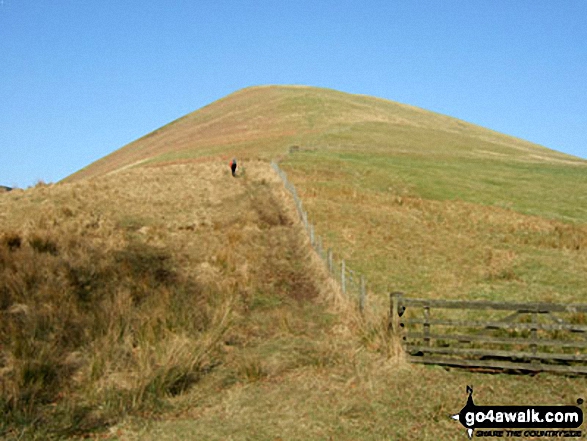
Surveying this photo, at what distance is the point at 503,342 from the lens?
11539mm

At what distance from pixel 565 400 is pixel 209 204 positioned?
87.7 feet

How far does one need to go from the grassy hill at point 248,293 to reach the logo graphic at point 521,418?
396 mm

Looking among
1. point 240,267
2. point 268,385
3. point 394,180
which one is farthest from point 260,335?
point 394,180

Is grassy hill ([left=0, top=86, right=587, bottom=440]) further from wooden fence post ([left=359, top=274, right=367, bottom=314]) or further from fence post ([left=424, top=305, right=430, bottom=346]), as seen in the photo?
fence post ([left=424, top=305, right=430, bottom=346])

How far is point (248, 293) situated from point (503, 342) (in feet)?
28.4

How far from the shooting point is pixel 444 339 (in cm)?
1230

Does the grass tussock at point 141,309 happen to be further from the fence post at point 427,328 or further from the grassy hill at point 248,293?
the fence post at point 427,328

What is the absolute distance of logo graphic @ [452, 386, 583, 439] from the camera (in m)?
8.86

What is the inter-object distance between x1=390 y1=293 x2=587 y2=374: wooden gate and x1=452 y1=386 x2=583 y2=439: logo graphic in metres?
1.73

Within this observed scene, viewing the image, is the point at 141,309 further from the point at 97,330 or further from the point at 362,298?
the point at 362,298

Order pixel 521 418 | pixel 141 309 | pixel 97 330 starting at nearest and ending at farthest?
pixel 521 418
pixel 97 330
pixel 141 309

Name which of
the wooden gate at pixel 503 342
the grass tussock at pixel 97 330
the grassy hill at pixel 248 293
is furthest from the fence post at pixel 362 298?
the grass tussock at pixel 97 330

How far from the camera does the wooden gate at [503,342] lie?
1110 centimetres

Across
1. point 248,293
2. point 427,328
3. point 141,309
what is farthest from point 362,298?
point 141,309
